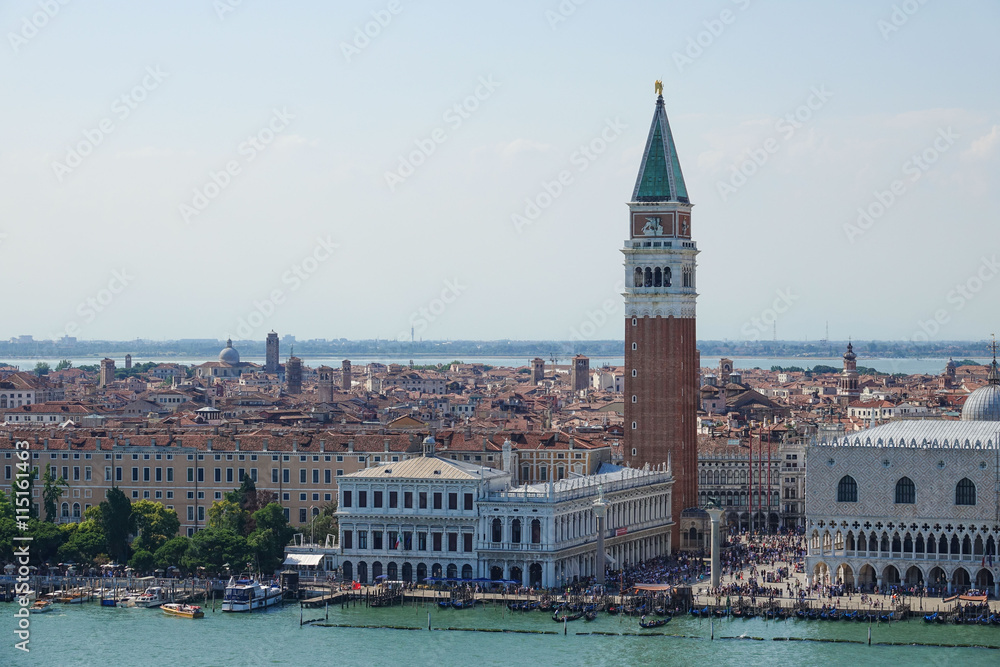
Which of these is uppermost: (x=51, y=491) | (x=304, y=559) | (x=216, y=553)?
(x=51, y=491)

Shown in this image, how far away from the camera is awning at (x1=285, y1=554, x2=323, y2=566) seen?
50.2 metres

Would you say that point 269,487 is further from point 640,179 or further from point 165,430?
point 640,179

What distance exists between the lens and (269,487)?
57094mm

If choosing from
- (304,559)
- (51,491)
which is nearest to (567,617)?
(304,559)

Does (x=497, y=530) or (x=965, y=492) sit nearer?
(x=965, y=492)

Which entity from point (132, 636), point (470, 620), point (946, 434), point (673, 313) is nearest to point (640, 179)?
point (673, 313)

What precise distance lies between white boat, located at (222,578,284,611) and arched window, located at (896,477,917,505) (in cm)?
1422

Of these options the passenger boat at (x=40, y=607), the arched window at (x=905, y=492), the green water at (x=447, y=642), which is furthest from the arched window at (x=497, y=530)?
the passenger boat at (x=40, y=607)

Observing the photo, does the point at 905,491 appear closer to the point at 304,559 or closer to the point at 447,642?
the point at 447,642

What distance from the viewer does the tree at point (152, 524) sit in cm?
5253

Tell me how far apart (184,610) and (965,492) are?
1748 centimetres

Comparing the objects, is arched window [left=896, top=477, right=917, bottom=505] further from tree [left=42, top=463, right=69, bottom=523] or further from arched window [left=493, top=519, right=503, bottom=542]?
tree [left=42, top=463, right=69, bottom=523]

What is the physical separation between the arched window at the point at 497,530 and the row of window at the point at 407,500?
0.68m

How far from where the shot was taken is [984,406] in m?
50.5
